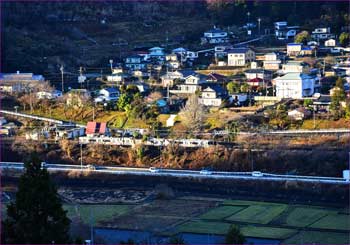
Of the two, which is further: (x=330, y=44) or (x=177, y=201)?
(x=330, y=44)

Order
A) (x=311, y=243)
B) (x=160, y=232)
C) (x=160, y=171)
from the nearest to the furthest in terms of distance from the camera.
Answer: (x=311, y=243) → (x=160, y=232) → (x=160, y=171)

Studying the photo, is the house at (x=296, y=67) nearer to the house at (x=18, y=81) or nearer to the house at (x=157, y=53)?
the house at (x=157, y=53)

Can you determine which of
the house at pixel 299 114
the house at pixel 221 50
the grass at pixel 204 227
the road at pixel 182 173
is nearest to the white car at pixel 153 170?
the road at pixel 182 173

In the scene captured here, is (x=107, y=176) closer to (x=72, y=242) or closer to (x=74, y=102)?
(x=74, y=102)

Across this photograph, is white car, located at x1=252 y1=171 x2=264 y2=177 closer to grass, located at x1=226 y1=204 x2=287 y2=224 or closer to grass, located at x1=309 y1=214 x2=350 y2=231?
Answer: grass, located at x1=226 y1=204 x2=287 y2=224

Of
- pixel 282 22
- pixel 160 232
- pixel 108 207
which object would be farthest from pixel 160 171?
pixel 282 22

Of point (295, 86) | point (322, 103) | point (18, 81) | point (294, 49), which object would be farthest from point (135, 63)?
point (322, 103)
